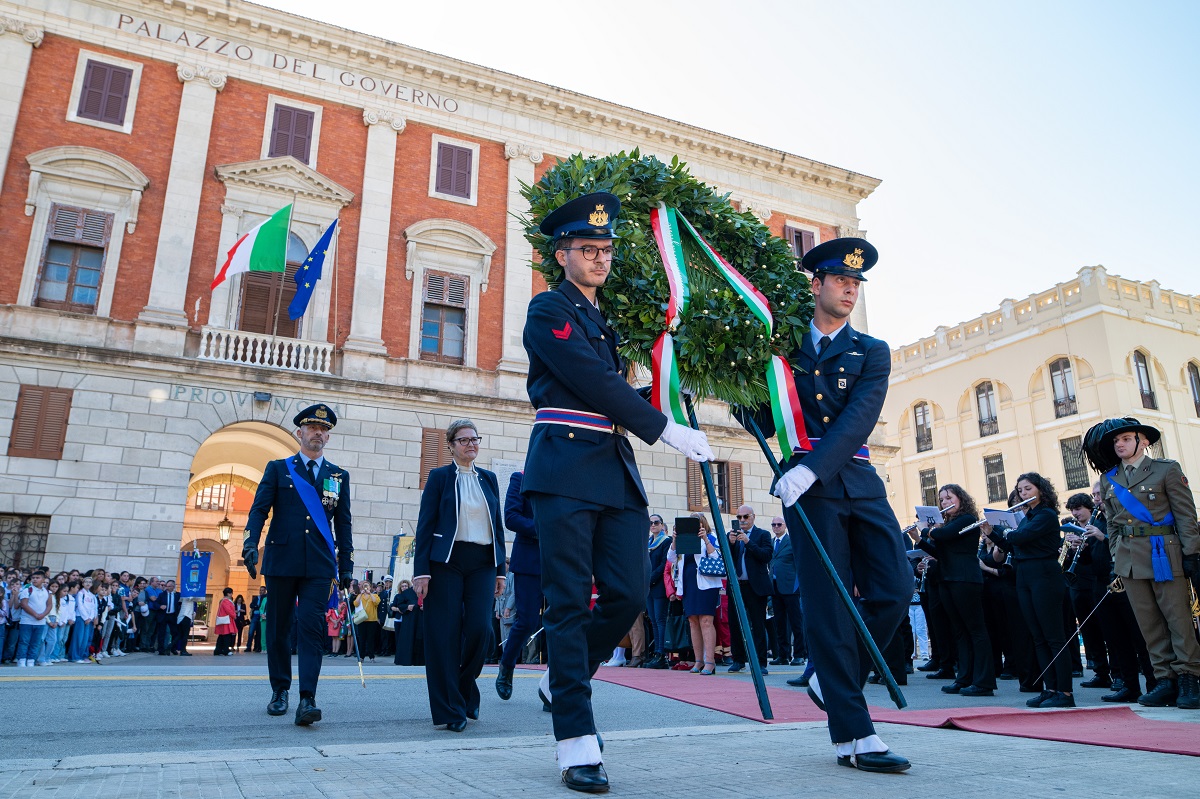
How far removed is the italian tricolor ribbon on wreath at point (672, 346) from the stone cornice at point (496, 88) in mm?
19894

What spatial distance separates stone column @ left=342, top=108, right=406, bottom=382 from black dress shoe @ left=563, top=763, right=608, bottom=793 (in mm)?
17934

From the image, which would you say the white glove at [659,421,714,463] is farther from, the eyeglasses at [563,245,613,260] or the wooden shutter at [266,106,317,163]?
the wooden shutter at [266,106,317,163]

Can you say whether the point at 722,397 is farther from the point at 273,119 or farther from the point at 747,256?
the point at 273,119

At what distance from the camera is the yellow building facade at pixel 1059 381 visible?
30.2 m

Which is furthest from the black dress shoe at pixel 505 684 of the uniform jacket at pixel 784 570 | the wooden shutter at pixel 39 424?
the wooden shutter at pixel 39 424

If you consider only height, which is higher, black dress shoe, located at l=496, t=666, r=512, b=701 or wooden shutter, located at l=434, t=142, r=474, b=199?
wooden shutter, located at l=434, t=142, r=474, b=199

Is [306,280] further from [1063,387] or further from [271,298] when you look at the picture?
[1063,387]

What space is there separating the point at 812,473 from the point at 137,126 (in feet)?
68.4

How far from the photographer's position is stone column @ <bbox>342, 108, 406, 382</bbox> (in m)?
20.0

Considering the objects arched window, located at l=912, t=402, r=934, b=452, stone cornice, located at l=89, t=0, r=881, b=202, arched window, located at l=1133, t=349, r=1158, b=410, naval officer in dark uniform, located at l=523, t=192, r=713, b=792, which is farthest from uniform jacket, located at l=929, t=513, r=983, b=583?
arched window, located at l=912, t=402, r=934, b=452

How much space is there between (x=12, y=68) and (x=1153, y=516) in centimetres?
2268

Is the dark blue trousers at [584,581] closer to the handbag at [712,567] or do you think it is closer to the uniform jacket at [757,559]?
the handbag at [712,567]

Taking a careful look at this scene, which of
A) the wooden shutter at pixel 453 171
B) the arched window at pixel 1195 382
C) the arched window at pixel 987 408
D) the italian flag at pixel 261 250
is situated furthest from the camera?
the arched window at pixel 987 408

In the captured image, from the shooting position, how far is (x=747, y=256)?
4926 millimetres
